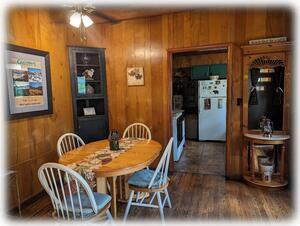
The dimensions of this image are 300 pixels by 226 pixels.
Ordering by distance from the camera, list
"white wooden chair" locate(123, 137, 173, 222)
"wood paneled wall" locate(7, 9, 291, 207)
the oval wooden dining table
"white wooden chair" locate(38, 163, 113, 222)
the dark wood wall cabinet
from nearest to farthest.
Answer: "white wooden chair" locate(38, 163, 113, 222) < the oval wooden dining table < "white wooden chair" locate(123, 137, 173, 222) < "wood paneled wall" locate(7, 9, 291, 207) < the dark wood wall cabinet

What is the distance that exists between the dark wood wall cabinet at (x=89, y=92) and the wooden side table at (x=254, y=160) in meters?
2.25

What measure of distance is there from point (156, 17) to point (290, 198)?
308 cm

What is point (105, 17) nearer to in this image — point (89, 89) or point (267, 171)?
point (89, 89)

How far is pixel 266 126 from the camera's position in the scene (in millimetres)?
2844

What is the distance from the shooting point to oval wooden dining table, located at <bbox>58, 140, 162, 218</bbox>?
5.89 ft

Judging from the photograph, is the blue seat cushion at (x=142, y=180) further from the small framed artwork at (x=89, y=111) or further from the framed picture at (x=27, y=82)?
the small framed artwork at (x=89, y=111)

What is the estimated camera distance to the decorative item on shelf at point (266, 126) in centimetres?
282

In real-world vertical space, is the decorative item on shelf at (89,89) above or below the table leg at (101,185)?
above

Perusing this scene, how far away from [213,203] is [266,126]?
1.25m

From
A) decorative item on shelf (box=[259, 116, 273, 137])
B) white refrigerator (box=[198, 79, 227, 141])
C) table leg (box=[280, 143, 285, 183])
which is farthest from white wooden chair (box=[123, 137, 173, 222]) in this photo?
white refrigerator (box=[198, 79, 227, 141])

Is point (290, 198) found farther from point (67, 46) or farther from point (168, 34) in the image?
point (67, 46)

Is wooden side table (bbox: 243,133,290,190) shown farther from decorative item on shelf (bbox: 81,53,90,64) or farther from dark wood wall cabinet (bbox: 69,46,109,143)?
decorative item on shelf (bbox: 81,53,90,64)

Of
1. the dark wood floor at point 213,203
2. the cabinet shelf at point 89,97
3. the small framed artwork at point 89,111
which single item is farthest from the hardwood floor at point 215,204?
the cabinet shelf at point 89,97

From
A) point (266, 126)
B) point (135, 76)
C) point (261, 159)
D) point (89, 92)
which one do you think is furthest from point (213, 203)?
point (89, 92)
